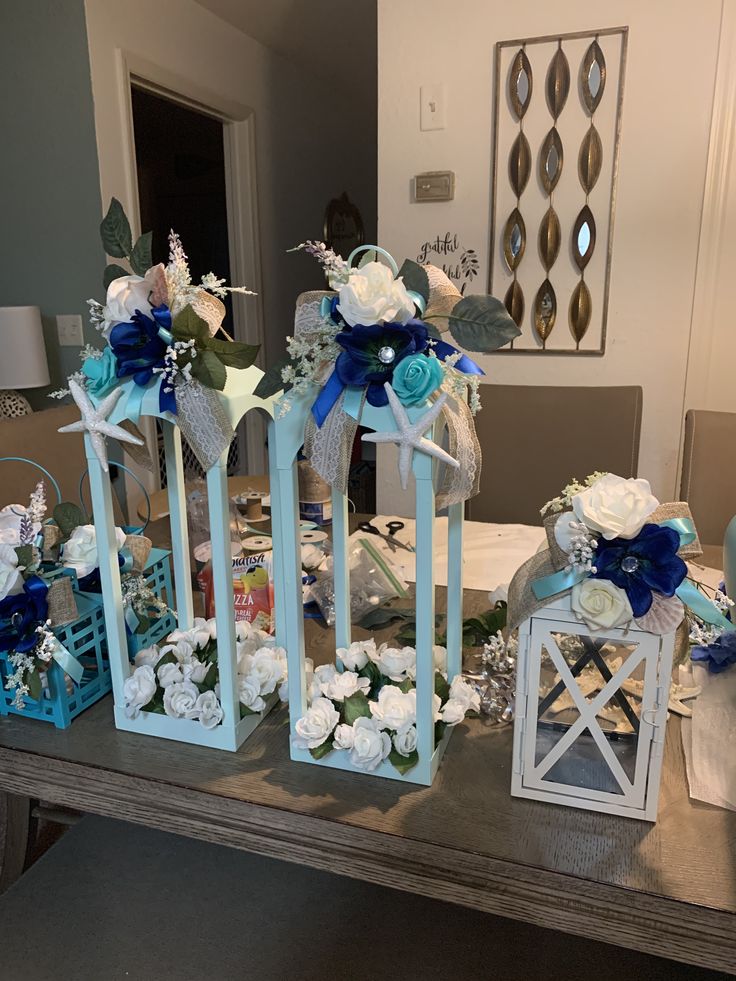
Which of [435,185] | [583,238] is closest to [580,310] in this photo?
[583,238]

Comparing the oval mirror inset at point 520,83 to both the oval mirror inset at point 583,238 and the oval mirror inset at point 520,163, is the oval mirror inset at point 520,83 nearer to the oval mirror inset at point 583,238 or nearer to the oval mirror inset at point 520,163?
the oval mirror inset at point 520,163

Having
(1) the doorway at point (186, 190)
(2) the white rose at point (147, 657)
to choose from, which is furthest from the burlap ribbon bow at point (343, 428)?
(1) the doorway at point (186, 190)

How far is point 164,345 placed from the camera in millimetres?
711

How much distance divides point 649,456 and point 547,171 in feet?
3.12

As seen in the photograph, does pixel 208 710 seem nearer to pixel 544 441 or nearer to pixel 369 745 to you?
pixel 369 745

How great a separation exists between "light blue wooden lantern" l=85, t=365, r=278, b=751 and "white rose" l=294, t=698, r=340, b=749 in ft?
0.27

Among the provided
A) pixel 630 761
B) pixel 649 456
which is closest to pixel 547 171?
pixel 649 456

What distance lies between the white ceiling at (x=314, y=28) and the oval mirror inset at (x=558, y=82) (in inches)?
41.9

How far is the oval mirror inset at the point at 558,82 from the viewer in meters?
2.21

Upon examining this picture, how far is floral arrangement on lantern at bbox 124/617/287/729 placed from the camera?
781 mm

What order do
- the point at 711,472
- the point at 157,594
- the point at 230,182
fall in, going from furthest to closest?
the point at 230,182, the point at 711,472, the point at 157,594

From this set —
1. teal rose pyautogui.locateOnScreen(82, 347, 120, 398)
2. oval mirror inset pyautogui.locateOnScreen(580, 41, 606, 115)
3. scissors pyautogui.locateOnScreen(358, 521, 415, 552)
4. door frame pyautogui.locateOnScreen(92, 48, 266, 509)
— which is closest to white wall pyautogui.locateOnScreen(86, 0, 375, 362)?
door frame pyautogui.locateOnScreen(92, 48, 266, 509)

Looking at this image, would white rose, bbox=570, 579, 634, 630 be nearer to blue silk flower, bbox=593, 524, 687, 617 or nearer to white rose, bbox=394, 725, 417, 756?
blue silk flower, bbox=593, 524, 687, 617

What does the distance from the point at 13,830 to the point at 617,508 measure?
0.96 metres
